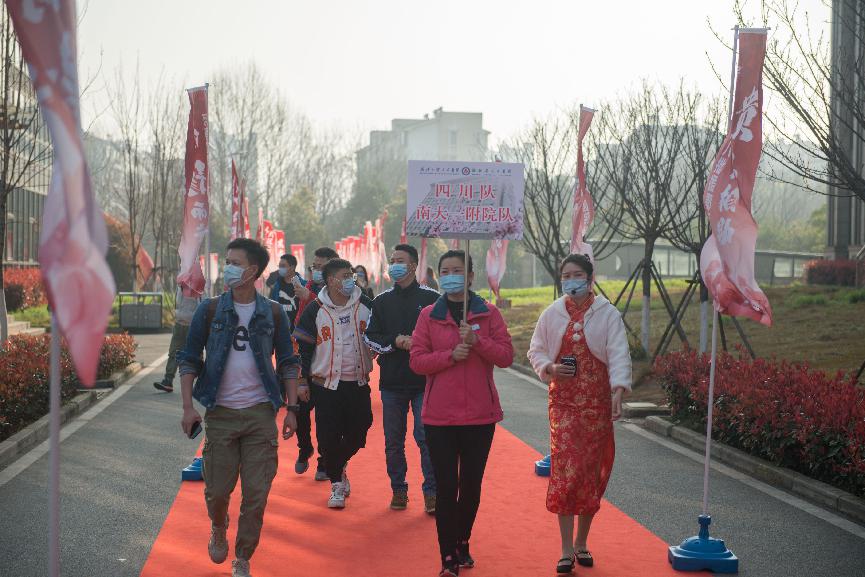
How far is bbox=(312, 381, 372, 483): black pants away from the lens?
8109 millimetres

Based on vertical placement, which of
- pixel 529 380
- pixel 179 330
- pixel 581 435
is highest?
pixel 581 435

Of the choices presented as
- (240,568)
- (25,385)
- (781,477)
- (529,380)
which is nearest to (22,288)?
(529,380)

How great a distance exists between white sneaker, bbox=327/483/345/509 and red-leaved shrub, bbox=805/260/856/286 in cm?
2604

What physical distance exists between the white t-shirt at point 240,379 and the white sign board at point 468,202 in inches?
63.9

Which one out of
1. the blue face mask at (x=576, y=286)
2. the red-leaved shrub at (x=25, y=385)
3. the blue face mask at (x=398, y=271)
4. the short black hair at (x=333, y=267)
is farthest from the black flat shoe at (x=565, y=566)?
the red-leaved shrub at (x=25, y=385)

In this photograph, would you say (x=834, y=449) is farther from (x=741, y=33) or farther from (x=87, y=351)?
A: (x=87, y=351)

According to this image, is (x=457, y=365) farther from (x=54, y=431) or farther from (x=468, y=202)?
(x=54, y=431)

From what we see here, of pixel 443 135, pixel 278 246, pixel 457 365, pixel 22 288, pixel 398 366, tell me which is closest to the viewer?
pixel 457 365

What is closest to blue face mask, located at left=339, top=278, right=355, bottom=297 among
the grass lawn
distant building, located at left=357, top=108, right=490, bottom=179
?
the grass lawn

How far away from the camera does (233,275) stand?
620 centimetres

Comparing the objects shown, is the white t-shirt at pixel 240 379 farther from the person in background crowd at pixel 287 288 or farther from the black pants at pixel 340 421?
the person in background crowd at pixel 287 288

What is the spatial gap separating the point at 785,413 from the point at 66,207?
22.6 feet

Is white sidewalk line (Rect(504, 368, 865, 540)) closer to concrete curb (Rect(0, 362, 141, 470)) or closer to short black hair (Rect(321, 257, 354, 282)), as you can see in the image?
short black hair (Rect(321, 257, 354, 282))

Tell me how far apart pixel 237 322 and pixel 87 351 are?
2157 millimetres
